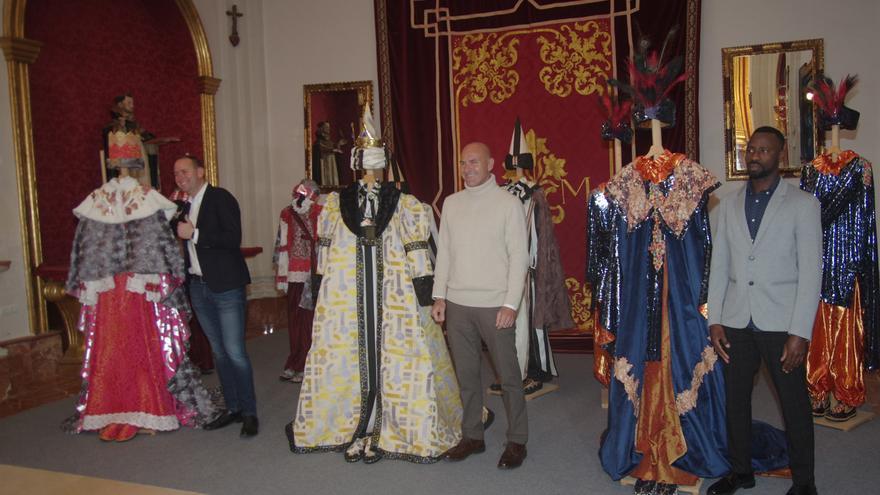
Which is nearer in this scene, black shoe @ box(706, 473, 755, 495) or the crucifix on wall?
black shoe @ box(706, 473, 755, 495)

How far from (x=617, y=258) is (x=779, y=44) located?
4084 mm

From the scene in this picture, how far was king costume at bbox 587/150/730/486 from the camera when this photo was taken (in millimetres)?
3250

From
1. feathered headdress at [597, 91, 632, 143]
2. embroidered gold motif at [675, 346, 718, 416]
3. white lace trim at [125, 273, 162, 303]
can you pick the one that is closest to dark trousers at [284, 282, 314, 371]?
white lace trim at [125, 273, 162, 303]

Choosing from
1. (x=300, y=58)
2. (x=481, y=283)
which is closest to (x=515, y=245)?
(x=481, y=283)

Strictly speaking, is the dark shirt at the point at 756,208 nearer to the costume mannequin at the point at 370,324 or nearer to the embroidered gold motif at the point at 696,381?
the embroidered gold motif at the point at 696,381

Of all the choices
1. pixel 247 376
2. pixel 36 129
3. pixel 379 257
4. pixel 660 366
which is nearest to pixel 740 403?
pixel 660 366

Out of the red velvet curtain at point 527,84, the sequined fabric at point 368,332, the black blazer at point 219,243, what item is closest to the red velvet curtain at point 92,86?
the red velvet curtain at point 527,84

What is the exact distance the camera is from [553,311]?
527 cm

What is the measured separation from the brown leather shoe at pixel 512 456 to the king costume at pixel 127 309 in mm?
2077

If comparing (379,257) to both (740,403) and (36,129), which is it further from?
(36,129)

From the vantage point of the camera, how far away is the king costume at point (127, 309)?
4383 mm

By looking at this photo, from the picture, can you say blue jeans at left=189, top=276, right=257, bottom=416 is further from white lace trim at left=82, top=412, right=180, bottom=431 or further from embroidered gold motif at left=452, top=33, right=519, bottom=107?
embroidered gold motif at left=452, top=33, right=519, bottom=107

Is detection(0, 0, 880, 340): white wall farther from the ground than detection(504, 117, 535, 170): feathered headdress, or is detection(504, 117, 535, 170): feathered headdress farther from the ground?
detection(0, 0, 880, 340): white wall

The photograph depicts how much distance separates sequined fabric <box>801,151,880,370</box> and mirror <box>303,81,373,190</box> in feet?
17.1
